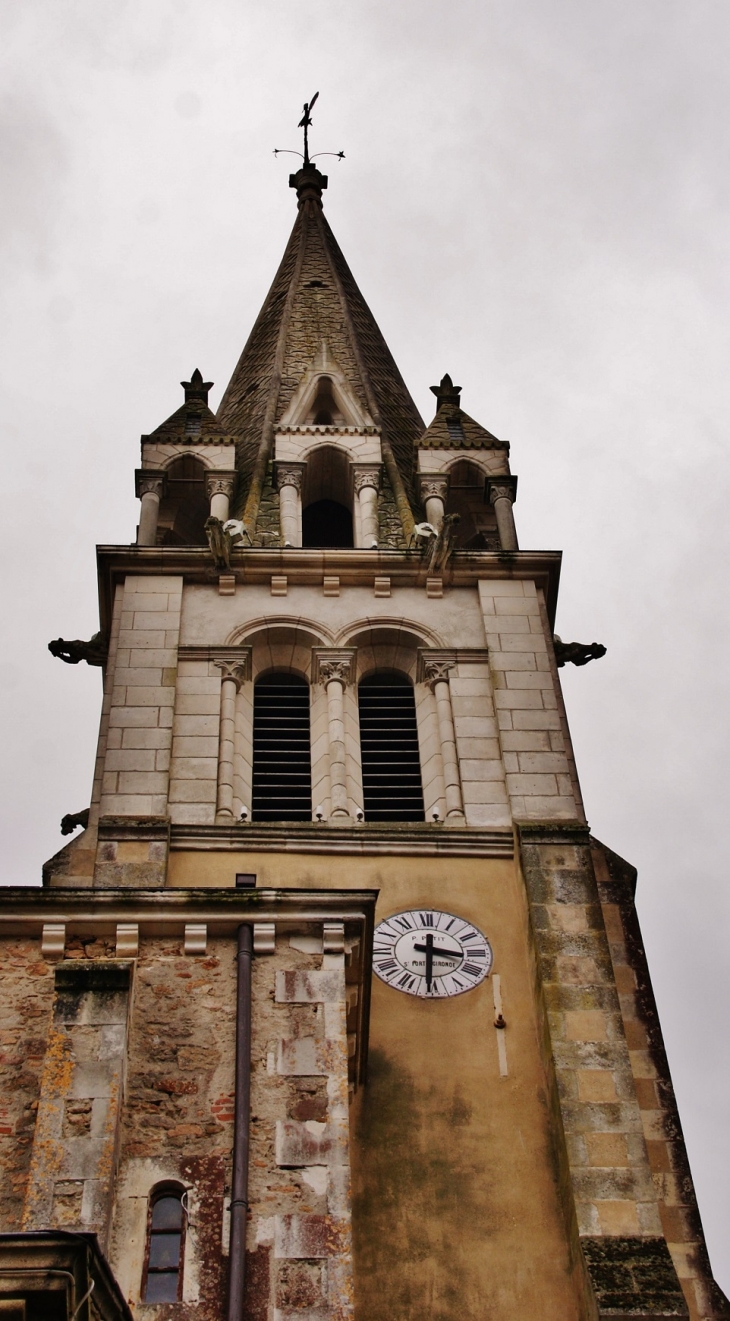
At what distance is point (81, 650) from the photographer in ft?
83.1

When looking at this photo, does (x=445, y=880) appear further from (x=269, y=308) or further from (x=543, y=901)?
(x=269, y=308)

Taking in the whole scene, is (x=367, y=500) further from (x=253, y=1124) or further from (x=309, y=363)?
(x=253, y=1124)

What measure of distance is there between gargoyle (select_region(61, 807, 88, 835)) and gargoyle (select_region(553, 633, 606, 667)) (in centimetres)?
676

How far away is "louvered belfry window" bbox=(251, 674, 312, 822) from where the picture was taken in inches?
858

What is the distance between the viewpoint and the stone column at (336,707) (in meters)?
21.5

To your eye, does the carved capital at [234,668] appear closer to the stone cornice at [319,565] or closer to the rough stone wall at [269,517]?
the stone cornice at [319,565]

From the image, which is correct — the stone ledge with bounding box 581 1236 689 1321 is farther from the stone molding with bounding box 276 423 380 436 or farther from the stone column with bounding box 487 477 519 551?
the stone molding with bounding box 276 423 380 436

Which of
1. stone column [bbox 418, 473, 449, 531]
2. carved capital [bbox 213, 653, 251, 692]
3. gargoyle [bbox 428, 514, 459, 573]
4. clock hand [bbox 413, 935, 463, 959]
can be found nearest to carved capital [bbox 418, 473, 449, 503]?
stone column [bbox 418, 473, 449, 531]

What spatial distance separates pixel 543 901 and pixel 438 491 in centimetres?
990

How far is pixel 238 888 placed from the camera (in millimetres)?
15953

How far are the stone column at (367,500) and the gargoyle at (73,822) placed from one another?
594 centimetres

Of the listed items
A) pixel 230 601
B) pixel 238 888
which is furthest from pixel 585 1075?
pixel 230 601

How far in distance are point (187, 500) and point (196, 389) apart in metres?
2.80

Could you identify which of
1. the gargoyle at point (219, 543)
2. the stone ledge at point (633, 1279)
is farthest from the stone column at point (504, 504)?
the stone ledge at point (633, 1279)
